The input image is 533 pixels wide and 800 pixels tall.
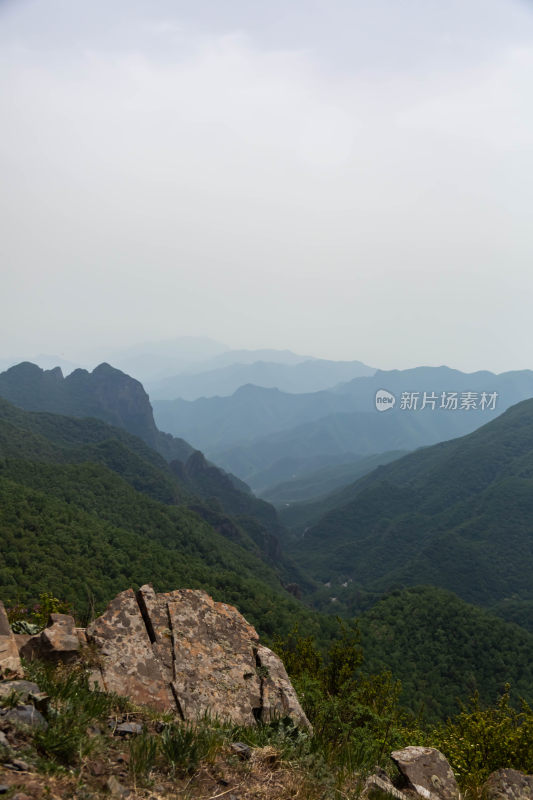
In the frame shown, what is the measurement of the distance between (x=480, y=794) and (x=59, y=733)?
637 centimetres

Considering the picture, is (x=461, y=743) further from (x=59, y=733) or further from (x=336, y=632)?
(x=336, y=632)

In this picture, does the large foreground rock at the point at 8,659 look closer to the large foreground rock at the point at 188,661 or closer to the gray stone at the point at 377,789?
the large foreground rock at the point at 188,661

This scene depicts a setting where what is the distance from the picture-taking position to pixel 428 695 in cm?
4378

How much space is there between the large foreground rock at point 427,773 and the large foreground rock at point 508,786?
538 millimetres

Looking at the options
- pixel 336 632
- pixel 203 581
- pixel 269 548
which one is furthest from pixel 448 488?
pixel 203 581

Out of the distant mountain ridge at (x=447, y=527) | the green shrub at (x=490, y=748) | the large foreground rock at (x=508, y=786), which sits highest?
the large foreground rock at (x=508, y=786)

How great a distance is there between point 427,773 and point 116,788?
5.22m

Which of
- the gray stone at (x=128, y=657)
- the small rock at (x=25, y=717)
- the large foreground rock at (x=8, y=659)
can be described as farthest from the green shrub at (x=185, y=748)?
the large foreground rock at (x=8, y=659)

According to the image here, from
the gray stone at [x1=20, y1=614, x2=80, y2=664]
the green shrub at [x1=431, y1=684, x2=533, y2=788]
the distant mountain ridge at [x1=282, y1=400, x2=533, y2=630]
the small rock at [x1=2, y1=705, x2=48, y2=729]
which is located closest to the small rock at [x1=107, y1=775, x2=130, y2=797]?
the small rock at [x1=2, y1=705, x2=48, y2=729]

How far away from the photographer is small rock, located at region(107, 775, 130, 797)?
388 cm

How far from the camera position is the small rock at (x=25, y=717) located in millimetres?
4230

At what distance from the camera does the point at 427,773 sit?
20.7ft

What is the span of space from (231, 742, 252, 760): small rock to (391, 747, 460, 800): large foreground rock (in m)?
2.76

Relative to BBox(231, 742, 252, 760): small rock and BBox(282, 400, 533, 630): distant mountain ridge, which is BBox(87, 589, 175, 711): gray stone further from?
BBox(282, 400, 533, 630): distant mountain ridge
